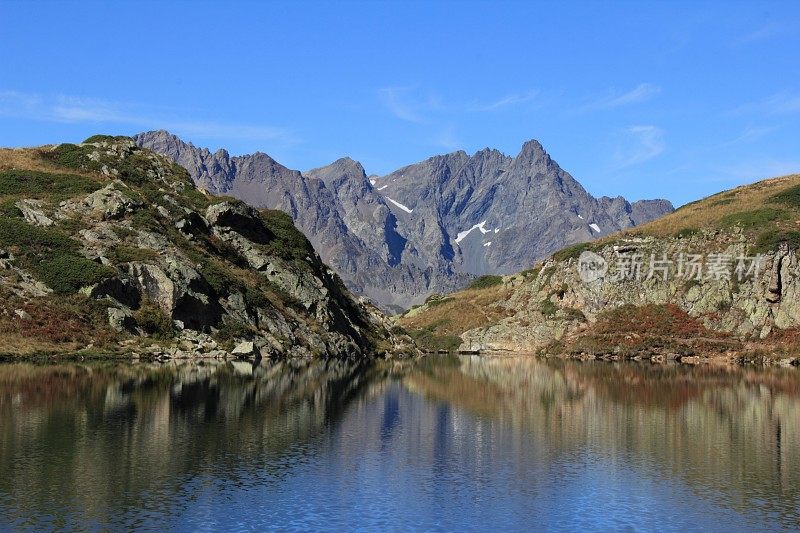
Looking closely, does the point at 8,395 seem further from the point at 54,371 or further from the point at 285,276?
the point at 285,276

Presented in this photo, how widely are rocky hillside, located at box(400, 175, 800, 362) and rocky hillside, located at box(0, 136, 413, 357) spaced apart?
32.9m

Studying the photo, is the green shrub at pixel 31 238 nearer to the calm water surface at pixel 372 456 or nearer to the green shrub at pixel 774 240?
the calm water surface at pixel 372 456

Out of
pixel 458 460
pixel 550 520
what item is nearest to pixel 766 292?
pixel 458 460

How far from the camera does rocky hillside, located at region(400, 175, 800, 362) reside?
150500 millimetres

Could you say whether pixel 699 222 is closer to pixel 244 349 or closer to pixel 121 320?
pixel 244 349

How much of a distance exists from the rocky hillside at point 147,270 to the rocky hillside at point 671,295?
32.9 meters

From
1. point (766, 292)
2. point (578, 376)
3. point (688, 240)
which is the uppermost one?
point (688, 240)

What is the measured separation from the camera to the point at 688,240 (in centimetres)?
17225

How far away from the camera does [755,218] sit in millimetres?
169625

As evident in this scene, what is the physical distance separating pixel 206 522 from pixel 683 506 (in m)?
20.0

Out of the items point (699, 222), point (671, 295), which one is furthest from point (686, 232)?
point (671, 295)

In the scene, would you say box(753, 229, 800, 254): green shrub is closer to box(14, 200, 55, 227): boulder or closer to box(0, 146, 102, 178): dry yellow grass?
box(0, 146, 102, 178): dry yellow grass

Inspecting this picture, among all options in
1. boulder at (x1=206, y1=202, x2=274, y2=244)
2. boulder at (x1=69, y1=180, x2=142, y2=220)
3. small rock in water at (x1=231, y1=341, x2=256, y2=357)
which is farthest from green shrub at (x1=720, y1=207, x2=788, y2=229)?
boulder at (x1=69, y1=180, x2=142, y2=220)

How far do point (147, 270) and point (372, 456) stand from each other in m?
72.4
